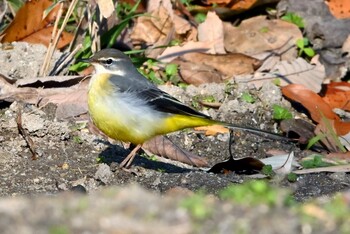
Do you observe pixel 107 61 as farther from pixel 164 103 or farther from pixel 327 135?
pixel 327 135

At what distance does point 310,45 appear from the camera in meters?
10.7

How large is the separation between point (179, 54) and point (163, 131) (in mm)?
2464

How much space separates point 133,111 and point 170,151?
688 millimetres

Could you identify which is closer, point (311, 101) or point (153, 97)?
point (153, 97)

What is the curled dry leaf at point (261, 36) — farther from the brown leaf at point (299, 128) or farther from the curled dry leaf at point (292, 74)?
the brown leaf at point (299, 128)

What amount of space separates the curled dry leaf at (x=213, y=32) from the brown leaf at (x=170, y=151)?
2233 millimetres

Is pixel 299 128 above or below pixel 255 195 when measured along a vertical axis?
below

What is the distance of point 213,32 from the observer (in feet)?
34.0

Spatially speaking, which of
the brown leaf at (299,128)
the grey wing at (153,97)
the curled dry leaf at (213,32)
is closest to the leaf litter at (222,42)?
the curled dry leaf at (213,32)

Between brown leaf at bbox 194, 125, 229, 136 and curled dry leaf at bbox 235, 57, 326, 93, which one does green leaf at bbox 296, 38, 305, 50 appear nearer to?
curled dry leaf at bbox 235, 57, 326, 93

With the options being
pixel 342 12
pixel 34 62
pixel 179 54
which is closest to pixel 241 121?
pixel 179 54

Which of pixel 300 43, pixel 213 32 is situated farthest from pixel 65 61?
pixel 300 43

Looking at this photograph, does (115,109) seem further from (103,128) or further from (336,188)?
(336,188)

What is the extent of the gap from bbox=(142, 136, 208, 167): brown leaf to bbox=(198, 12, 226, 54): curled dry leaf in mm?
2233
